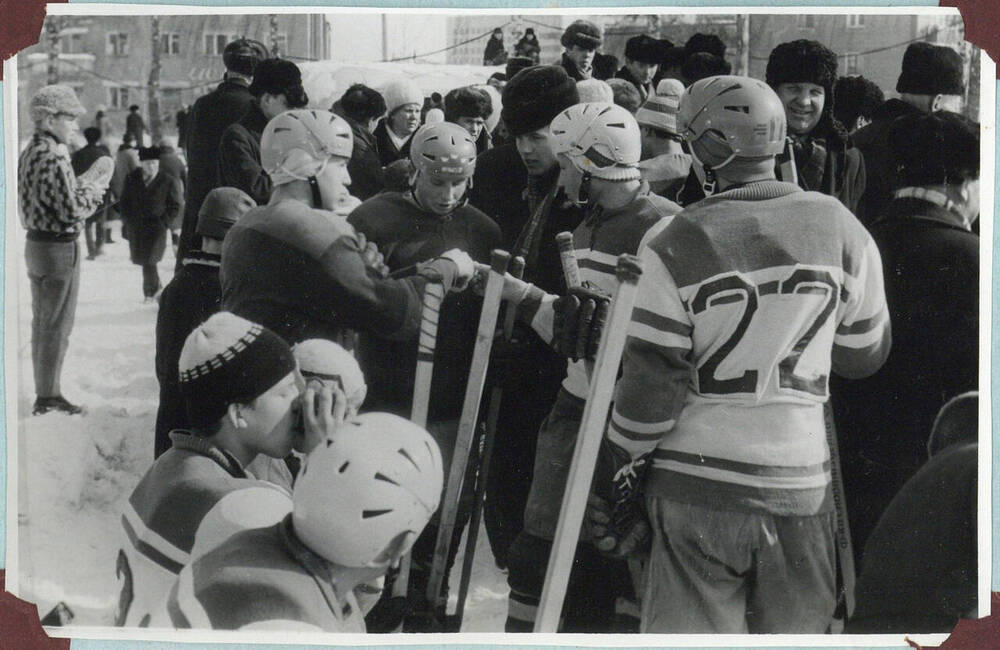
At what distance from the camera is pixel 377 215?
3.41m

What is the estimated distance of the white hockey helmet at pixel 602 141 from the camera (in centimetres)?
317

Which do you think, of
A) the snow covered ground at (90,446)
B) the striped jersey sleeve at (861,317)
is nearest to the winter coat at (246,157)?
A: the snow covered ground at (90,446)

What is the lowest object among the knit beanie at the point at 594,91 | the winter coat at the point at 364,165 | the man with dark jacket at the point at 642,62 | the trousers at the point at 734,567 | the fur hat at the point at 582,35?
the trousers at the point at 734,567

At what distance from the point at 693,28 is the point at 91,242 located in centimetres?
183

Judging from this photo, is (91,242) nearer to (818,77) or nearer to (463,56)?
(463,56)

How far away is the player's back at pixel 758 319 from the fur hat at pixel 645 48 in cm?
89

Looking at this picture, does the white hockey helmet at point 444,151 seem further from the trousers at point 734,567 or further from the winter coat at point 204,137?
the trousers at point 734,567

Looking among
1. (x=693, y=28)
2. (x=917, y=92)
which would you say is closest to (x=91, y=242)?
(x=693, y=28)

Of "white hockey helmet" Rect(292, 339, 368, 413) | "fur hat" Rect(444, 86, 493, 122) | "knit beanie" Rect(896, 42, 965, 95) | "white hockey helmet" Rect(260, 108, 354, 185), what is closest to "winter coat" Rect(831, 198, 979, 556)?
"knit beanie" Rect(896, 42, 965, 95)

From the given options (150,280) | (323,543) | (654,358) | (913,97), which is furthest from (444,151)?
(323,543)

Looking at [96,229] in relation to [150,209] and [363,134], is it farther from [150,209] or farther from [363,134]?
[363,134]

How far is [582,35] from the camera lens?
342 cm

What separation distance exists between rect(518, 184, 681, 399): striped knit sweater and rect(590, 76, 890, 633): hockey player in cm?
35

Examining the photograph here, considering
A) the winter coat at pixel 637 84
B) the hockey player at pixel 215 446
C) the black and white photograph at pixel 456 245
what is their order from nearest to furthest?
the hockey player at pixel 215 446 → the black and white photograph at pixel 456 245 → the winter coat at pixel 637 84
